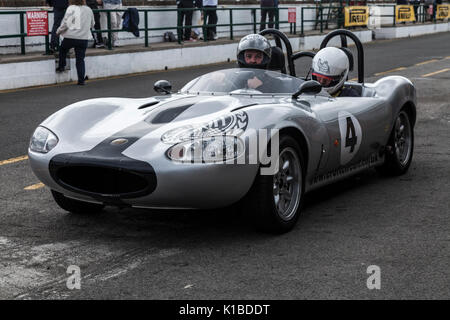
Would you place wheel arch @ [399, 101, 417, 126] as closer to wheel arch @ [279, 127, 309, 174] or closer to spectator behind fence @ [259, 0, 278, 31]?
wheel arch @ [279, 127, 309, 174]

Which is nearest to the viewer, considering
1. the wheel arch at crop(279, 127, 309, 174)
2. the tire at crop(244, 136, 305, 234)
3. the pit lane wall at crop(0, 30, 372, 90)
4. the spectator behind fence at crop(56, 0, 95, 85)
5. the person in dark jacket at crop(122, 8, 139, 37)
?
the tire at crop(244, 136, 305, 234)

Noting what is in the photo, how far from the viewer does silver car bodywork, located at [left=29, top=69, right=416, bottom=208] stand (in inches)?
A: 216

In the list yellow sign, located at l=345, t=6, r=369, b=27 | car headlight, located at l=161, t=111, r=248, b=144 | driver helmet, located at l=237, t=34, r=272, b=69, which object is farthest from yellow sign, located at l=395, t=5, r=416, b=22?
car headlight, located at l=161, t=111, r=248, b=144

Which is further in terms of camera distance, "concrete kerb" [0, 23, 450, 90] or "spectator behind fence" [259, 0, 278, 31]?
"spectator behind fence" [259, 0, 278, 31]

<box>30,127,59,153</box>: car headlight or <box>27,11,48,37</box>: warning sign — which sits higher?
<box>27,11,48,37</box>: warning sign

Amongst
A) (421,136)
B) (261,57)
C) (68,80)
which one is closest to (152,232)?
(261,57)

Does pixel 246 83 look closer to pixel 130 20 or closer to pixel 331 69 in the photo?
pixel 331 69

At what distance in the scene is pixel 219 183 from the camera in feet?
18.0

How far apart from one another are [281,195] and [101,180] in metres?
1.24

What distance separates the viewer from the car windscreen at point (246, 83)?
6.88m

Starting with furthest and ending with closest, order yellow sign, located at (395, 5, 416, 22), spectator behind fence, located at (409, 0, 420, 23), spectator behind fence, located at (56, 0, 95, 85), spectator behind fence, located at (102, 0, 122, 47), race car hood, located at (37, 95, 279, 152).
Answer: spectator behind fence, located at (409, 0, 420, 23) → yellow sign, located at (395, 5, 416, 22) → spectator behind fence, located at (102, 0, 122, 47) → spectator behind fence, located at (56, 0, 95, 85) → race car hood, located at (37, 95, 279, 152)

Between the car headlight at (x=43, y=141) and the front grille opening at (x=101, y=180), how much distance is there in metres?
0.25

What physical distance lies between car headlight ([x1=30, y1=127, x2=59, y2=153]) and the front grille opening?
0.25 m

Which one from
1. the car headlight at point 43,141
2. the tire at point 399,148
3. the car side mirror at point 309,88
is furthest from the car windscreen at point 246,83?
the car headlight at point 43,141
